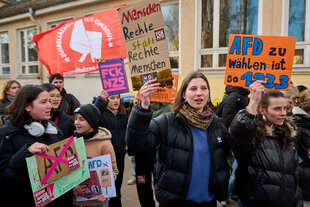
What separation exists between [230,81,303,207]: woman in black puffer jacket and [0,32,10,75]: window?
13.8 meters

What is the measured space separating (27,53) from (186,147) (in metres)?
12.1

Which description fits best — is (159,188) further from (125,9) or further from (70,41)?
(70,41)

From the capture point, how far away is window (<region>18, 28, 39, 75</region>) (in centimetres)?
1113

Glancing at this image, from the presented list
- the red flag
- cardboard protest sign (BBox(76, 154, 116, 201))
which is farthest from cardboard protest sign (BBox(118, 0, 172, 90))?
the red flag

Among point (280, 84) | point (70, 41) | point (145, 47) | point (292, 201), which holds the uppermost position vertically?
point (70, 41)

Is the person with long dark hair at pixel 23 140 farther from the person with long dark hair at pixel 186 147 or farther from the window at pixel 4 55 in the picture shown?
the window at pixel 4 55

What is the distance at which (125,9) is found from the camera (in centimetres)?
199

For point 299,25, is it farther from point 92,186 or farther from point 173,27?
point 92,186

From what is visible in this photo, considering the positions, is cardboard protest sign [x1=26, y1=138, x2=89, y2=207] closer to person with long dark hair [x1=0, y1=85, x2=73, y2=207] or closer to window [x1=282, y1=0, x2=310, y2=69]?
person with long dark hair [x1=0, y1=85, x2=73, y2=207]

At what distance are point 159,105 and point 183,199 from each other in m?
2.39

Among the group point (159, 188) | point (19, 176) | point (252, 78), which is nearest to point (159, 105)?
point (252, 78)

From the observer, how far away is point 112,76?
303cm

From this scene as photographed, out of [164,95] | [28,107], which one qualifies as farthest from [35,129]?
[164,95]

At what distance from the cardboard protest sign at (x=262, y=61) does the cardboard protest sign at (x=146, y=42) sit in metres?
0.76
